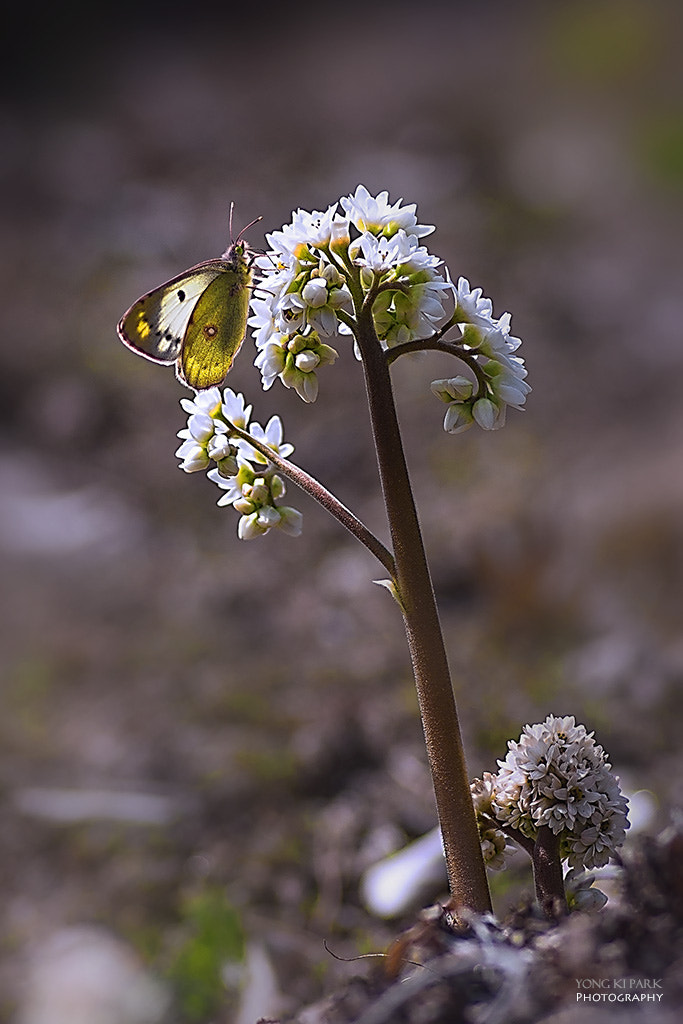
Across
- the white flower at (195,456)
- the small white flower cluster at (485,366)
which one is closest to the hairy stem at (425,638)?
the small white flower cluster at (485,366)

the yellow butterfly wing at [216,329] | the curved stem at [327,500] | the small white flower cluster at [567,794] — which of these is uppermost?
the yellow butterfly wing at [216,329]

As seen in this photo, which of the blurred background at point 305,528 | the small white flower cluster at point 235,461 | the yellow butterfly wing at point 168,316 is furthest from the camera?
the blurred background at point 305,528

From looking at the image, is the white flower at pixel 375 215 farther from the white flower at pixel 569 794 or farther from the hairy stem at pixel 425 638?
the white flower at pixel 569 794

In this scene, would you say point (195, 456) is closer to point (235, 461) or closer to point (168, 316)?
point (235, 461)

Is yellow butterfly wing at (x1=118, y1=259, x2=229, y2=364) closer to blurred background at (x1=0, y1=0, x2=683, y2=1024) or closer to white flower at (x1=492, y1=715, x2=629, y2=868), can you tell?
blurred background at (x1=0, y1=0, x2=683, y2=1024)

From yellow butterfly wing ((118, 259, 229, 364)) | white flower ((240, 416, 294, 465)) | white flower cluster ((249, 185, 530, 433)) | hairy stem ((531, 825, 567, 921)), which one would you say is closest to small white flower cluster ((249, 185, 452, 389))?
white flower cluster ((249, 185, 530, 433))

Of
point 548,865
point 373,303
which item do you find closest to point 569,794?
point 548,865
